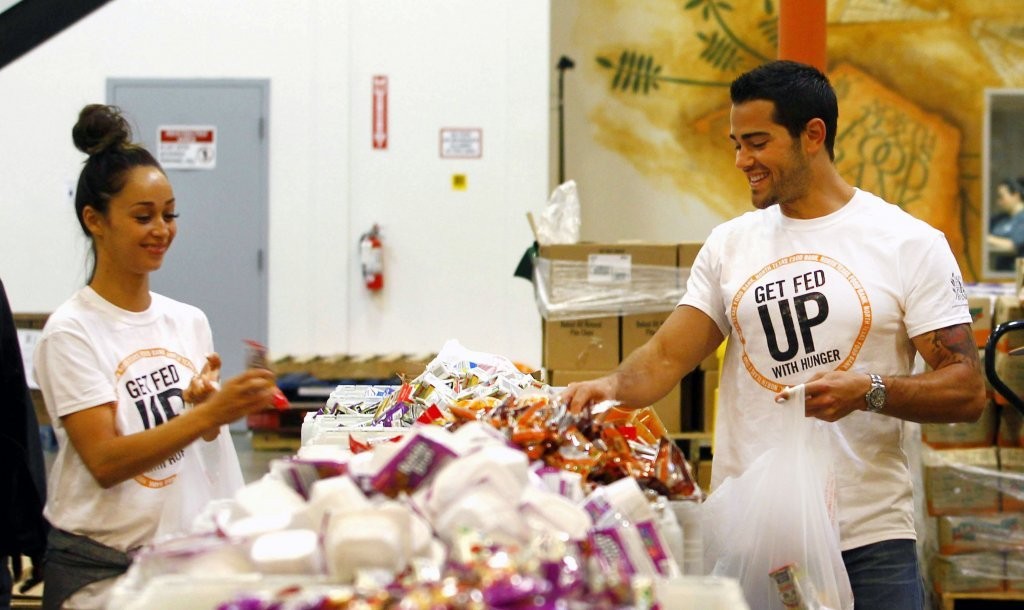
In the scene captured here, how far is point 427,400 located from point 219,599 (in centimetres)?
100

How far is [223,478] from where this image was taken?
2.22 m

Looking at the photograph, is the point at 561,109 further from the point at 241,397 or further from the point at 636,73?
the point at 241,397

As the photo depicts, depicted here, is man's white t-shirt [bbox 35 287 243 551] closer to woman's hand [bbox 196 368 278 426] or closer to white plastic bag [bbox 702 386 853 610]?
woman's hand [bbox 196 368 278 426]

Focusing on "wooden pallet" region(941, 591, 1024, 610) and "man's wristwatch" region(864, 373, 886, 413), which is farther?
"wooden pallet" region(941, 591, 1024, 610)

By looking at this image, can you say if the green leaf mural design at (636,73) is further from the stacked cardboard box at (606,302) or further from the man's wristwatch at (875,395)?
the man's wristwatch at (875,395)

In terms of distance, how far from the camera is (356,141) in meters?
7.19

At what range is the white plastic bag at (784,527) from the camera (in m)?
1.88

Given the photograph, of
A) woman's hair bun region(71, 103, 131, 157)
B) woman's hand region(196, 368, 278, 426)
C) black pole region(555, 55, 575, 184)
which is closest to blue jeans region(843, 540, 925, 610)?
woman's hand region(196, 368, 278, 426)

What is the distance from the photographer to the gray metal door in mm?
7215

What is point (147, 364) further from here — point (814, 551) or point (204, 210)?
point (204, 210)

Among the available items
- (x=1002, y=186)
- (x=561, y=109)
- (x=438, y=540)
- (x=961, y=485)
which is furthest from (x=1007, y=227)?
(x=438, y=540)

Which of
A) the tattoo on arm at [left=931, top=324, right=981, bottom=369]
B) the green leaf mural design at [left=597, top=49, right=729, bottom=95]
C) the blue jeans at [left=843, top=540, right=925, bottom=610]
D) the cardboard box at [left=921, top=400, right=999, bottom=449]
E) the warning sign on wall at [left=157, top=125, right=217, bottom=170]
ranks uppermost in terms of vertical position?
the green leaf mural design at [left=597, top=49, right=729, bottom=95]

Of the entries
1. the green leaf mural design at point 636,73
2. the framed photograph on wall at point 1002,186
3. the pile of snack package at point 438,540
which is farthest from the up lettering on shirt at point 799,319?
the framed photograph on wall at point 1002,186

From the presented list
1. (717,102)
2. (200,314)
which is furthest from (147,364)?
(717,102)
